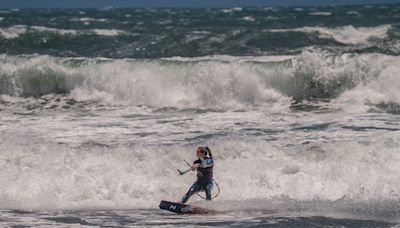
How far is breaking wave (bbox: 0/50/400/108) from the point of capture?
16797 millimetres

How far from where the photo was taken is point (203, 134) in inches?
509

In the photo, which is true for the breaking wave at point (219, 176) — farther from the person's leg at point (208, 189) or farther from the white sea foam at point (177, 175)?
the person's leg at point (208, 189)

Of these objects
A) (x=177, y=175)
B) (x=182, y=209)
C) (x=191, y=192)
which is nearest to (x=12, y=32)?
(x=177, y=175)

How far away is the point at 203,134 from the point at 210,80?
4.89 metres

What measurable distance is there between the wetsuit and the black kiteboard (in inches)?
8.6

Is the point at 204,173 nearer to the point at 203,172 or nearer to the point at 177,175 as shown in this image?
the point at 203,172

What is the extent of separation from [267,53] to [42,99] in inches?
270

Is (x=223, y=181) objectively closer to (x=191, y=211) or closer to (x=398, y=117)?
(x=191, y=211)

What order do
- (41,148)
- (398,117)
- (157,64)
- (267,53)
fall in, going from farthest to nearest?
1. (267,53)
2. (157,64)
3. (398,117)
4. (41,148)

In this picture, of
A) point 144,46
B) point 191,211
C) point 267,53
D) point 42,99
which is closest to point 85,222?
point 191,211

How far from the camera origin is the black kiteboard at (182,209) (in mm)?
8953

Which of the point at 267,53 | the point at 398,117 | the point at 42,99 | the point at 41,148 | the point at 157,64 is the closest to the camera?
the point at 41,148

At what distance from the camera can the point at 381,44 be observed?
24578 mm

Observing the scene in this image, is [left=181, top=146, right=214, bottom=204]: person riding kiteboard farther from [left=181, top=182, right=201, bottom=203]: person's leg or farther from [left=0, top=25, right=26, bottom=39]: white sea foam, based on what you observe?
[left=0, top=25, right=26, bottom=39]: white sea foam
